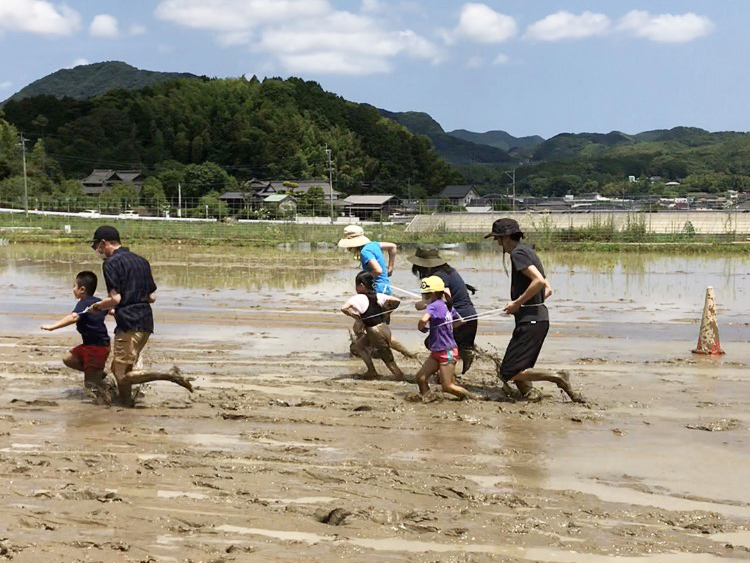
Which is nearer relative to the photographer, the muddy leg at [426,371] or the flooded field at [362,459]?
the flooded field at [362,459]

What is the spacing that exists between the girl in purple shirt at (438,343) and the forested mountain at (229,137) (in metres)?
103

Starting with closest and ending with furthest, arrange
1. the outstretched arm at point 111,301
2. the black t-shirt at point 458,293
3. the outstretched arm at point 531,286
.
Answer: the outstretched arm at point 531,286, the outstretched arm at point 111,301, the black t-shirt at point 458,293

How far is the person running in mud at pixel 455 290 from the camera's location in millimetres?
9172

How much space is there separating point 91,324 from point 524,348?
4062 millimetres

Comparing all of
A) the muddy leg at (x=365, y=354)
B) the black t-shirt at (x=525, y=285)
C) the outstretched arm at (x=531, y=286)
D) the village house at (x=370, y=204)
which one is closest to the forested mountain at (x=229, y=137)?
the village house at (x=370, y=204)

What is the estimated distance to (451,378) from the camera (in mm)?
8406

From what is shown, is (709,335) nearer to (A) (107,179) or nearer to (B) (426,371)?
(B) (426,371)

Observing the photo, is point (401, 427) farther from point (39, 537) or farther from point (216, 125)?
point (216, 125)

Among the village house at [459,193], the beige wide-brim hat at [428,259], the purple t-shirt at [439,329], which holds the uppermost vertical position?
the village house at [459,193]

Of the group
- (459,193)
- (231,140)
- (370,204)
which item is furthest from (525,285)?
(231,140)

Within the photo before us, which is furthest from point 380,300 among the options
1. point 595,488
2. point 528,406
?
point 595,488

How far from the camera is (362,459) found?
6.40 metres

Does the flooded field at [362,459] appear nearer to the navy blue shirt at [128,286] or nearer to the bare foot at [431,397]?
the bare foot at [431,397]

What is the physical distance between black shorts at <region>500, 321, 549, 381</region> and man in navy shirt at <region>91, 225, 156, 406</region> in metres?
Answer: 3.33
